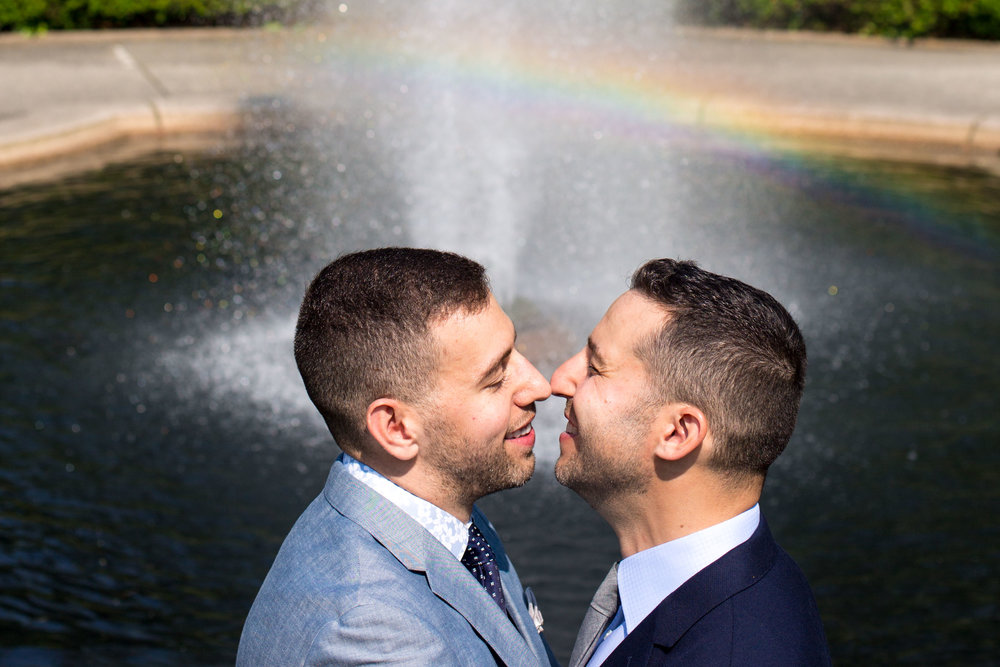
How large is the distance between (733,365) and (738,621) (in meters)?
0.57

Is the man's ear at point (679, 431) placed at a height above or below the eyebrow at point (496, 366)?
below

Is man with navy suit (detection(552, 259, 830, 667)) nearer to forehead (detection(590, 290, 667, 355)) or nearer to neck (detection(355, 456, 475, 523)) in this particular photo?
forehead (detection(590, 290, 667, 355))

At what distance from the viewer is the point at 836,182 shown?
1141 cm

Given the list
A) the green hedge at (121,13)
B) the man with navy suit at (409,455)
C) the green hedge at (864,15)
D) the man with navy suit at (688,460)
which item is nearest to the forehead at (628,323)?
the man with navy suit at (688,460)

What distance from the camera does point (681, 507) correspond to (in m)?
2.36

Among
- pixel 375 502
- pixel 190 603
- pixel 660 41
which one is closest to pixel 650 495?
pixel 375 502

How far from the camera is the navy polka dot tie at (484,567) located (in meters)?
2.32

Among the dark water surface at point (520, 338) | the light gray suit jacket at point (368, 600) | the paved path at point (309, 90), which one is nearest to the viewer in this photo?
the light gray suit jacket at point (368, 600)

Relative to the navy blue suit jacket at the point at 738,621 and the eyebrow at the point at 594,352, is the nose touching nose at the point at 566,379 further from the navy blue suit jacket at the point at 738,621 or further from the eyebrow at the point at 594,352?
the navy blue suit jacket at the point at 738,621

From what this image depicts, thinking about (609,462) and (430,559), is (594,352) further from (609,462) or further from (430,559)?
(430,559)

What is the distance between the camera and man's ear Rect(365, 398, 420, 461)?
2211mm

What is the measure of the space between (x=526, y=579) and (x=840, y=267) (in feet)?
18.1

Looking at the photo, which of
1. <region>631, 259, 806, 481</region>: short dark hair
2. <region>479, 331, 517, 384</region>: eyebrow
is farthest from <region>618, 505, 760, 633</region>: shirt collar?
<region>479, 331, 517, 384</region>: eyebrow

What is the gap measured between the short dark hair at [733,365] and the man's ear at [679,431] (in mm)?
20
